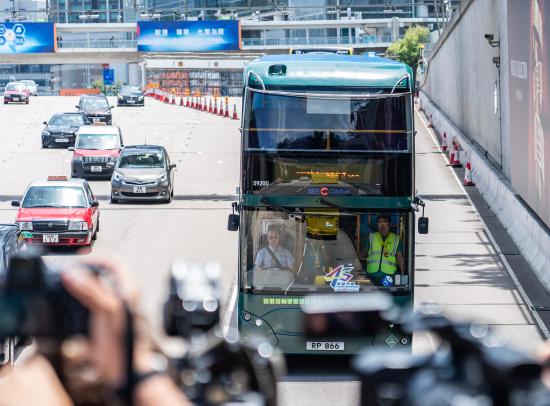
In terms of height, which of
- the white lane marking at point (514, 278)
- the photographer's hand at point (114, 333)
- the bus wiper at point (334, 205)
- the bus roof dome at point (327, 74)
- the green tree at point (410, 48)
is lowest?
the white lane marking at point (514, 278)

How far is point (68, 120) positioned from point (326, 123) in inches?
1705

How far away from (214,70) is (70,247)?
111m

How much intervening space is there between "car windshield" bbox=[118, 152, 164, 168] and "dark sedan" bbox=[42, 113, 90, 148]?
19.5 meters

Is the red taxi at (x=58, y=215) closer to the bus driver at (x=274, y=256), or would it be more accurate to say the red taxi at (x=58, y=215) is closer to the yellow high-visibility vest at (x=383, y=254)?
the bus driver at (x=274, y=256)

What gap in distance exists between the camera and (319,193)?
15.3 metres

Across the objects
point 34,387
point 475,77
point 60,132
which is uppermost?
point 475,77

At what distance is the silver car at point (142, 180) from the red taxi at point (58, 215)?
764cm

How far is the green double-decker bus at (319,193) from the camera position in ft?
49.6

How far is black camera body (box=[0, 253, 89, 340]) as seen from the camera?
2.73 m

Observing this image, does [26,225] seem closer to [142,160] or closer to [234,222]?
[142,160]

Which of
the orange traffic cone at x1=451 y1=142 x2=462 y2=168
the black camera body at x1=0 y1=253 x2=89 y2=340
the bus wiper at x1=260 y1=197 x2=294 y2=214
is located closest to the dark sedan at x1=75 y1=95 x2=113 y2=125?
the orange traffic cone at x1=451 y1=142 x2=462 y2=168

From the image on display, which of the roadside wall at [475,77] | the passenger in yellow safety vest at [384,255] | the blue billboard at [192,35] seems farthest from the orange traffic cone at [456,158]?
the blue billboard at [192,35]

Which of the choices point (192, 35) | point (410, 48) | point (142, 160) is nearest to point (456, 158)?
point (142, 160)

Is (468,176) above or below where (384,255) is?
below
